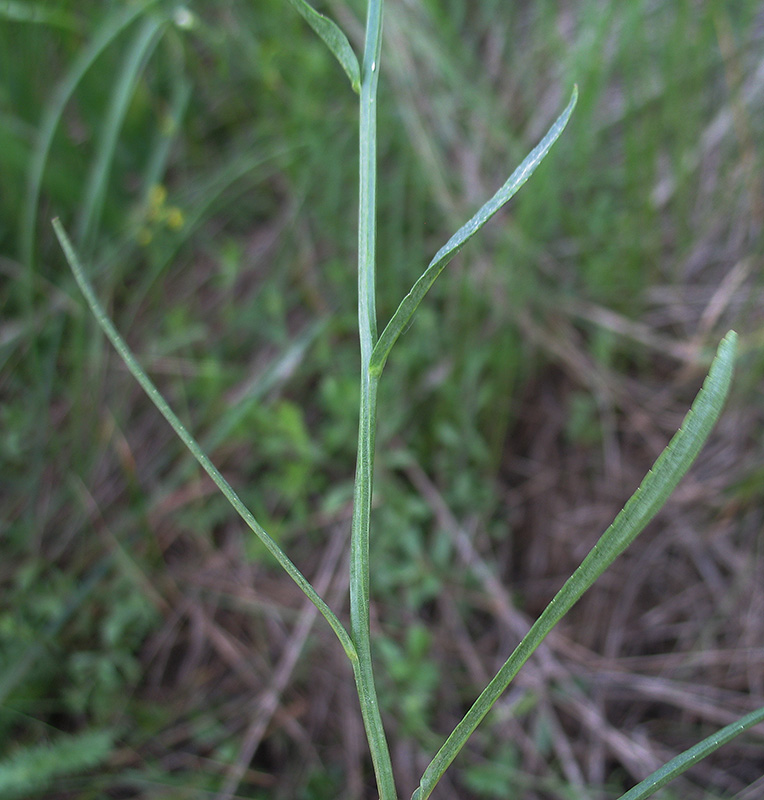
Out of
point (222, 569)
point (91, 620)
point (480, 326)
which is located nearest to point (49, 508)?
point (91, 620)

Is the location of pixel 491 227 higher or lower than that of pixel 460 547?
higher

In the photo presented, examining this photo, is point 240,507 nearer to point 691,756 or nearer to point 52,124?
point 691,756

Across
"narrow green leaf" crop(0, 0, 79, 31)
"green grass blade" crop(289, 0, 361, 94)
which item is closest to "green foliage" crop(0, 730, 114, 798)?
"green grass blade" crop(289, 0, 361, 94)

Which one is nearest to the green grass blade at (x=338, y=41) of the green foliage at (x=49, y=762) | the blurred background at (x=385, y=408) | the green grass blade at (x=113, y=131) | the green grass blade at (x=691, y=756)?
the green grass blade at (x=691, y=756)

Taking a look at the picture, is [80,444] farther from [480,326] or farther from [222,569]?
[480,326]

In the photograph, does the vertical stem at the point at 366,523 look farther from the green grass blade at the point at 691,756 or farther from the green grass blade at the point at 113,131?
the green grass blade at the point at 113,131

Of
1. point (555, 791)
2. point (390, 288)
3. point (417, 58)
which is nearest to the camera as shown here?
point (555, 791)

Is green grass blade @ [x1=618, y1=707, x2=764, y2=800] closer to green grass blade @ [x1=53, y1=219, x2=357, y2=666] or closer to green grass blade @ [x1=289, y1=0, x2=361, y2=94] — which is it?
green grass blade @ [x1=53, y1=219, x2=357, y2=666]
